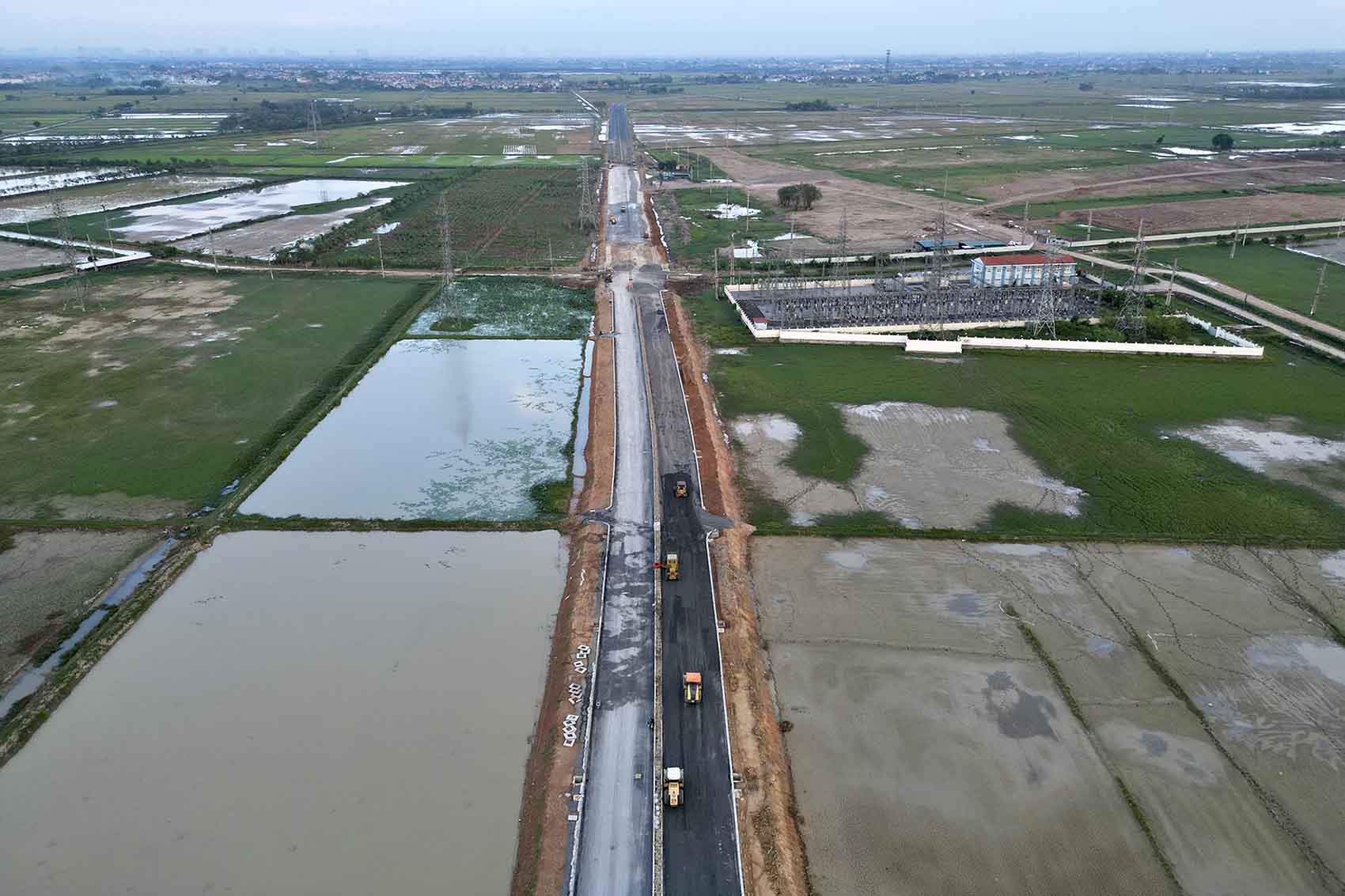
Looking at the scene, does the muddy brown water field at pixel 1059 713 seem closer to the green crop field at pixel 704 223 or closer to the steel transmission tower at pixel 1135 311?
the steel transmission tower at pixel 1135 311

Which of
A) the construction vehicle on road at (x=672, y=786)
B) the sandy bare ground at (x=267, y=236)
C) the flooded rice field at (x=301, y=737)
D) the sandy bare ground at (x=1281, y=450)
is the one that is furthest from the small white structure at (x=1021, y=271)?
the sandy bare ground at (x=267, y=236)

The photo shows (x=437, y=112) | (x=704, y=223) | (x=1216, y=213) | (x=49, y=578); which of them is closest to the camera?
(x=49, y=578)

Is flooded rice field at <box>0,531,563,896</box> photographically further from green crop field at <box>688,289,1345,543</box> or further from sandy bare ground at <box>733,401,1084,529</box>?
green crop field at <box>688,289,1345,543</box>

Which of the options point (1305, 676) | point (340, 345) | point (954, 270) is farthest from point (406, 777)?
point (954, 270)

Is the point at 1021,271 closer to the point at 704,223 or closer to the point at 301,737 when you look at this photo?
the point at 704,223

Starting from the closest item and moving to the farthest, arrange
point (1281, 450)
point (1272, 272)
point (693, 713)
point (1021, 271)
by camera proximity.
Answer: point (693, 713) < point (1281, 450) < point (1021, 271) < point (1272, 272)

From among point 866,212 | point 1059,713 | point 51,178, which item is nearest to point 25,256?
point 51,178

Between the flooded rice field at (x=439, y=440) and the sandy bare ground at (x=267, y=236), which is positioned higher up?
the sandy bare ground at (x=267, y=236)

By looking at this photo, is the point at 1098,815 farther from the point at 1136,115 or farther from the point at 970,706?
the point at 1136,115
